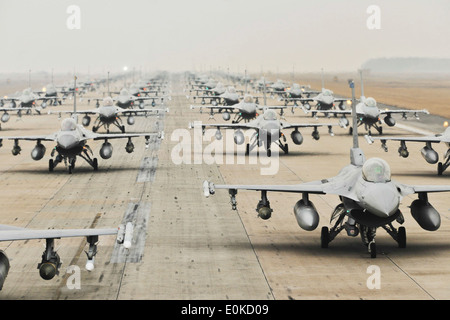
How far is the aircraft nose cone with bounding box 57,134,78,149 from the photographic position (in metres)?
36.0

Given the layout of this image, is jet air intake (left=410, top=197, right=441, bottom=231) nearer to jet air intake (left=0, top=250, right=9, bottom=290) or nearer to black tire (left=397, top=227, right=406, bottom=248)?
black tire (left=397, top=227, right=406, bottom=248)

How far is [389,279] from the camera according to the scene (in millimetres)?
18234

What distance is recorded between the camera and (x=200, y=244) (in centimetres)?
2239

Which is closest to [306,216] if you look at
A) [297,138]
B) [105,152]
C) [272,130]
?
[105,152]

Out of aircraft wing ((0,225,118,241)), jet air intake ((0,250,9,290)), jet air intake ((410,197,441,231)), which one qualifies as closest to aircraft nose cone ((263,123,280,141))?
jet air intake ((410,197,441,231))

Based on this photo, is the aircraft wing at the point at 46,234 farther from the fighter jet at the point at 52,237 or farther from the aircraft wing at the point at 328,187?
the aircraft wing at the point at 328,187

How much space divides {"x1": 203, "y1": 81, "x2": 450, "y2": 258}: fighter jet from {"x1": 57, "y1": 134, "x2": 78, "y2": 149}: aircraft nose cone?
16734 mm

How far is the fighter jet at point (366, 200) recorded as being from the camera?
1884 centimetres

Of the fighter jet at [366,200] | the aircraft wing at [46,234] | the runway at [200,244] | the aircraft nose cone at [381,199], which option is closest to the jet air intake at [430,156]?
the runway at [200,244]

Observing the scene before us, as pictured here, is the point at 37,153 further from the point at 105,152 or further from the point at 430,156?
the point at 430,156

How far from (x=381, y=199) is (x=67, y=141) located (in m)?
21.9
